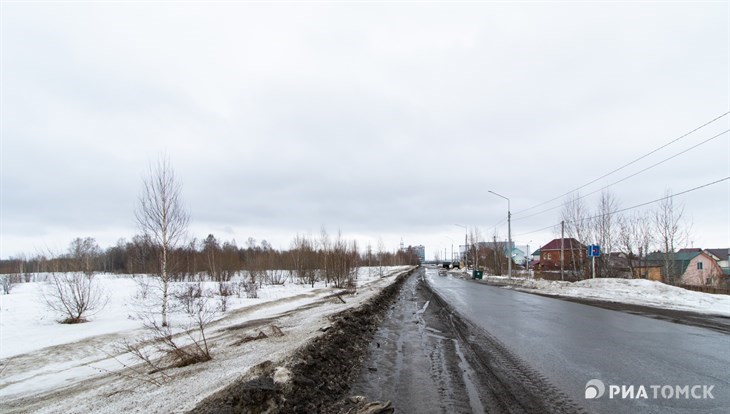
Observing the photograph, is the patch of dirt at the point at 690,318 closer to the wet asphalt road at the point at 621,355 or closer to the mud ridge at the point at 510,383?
the wet asphalt road at the point at 621,355

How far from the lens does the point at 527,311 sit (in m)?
16.9

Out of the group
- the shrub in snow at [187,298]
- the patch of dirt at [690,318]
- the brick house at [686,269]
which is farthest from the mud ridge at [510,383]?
the brick house at [686,269]

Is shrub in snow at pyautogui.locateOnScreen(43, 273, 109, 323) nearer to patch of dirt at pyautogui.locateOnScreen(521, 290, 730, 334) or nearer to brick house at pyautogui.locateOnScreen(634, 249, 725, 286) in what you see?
patch of dirt at pyautogui.locateOnScreen(521, 290, 730, 334)

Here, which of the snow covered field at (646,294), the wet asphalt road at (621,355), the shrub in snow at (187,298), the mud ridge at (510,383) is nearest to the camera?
the mud ridge at (510,383)

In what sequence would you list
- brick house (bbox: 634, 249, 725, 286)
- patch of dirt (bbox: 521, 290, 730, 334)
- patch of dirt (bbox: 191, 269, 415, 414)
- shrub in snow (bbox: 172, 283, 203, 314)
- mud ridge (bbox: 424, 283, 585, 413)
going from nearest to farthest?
patch of dirt (bbox: 191, 269, 415, 414)
mud ridge (bbox: 424, 283, 585, 413)
patch of dirt (bbox: 521, 290, 730, 334)
shrub in snow (bbox: 172, 283, 203, 314)
brick house (bbox: 634, 249, 725, 286)

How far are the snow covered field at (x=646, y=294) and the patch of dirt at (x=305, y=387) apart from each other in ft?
56.0

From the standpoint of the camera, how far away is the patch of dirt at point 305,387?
195 inches

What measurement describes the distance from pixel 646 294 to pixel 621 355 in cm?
2000

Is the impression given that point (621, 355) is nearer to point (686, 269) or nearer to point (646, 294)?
point (646, 294)

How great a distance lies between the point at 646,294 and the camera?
24234 mm

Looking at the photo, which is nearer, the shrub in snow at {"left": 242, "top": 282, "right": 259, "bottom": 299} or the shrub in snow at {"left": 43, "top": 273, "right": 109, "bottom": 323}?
the shrub in snow at {"left": 43, "top": 273, "right": 109, "bottom": 323}

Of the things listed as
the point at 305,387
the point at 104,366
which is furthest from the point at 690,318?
the point at 104,366

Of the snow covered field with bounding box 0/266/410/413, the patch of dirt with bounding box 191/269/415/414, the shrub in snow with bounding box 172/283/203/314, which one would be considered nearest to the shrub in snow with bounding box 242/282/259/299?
the shrub in snow with bounding box 172/283/203/314

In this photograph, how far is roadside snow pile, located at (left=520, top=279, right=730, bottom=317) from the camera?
1891cm
